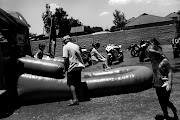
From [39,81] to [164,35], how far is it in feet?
68.6

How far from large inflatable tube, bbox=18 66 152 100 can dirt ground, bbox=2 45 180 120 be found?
0.71 feet

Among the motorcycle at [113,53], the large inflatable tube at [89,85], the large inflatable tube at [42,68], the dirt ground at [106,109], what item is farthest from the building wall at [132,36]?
the large inflatable tube at [42,68]

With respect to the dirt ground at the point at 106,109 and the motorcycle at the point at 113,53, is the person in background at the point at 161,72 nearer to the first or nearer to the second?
the dirt ground at the point at 106,109

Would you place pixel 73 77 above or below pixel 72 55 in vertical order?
below

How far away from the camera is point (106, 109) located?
6.23m

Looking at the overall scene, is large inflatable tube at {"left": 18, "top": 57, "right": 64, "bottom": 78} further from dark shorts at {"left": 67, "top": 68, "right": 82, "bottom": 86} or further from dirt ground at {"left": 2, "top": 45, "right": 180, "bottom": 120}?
dirt ground at {"left": 2, "top": 45, "right": 180, "bottom": 120}

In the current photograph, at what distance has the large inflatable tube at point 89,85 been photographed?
7.27 metres

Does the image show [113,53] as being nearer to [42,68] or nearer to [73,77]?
[42,68]

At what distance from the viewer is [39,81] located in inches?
287

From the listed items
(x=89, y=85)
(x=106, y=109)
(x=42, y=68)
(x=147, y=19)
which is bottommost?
(x=106, y=109)

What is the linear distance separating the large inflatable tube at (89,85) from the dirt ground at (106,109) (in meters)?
0.22

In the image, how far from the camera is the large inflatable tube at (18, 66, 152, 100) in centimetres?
727

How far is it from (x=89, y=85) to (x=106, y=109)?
1.42 metres

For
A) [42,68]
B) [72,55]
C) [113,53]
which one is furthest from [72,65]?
[113,53]
